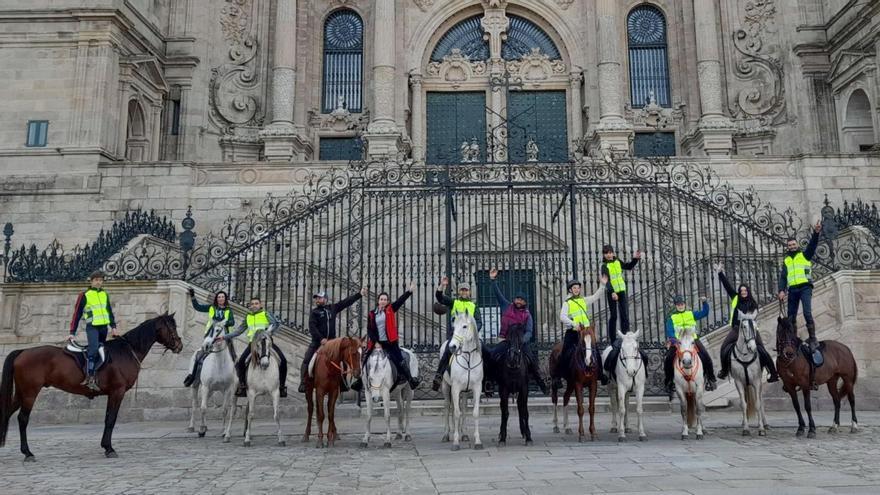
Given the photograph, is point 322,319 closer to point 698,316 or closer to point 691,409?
point 691,409

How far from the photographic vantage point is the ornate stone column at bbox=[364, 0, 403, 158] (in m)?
26.8

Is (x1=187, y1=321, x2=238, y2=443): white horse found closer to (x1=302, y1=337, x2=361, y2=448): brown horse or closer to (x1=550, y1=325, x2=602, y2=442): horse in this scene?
(x1=302, y1=337, x2=361, y2=448): brown horse

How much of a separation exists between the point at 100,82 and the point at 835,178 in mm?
24038

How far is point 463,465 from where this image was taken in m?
8.22

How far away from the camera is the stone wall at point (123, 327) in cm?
1421

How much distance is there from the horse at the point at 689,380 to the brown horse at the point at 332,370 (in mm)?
4822

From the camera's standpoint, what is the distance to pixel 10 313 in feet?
48.2

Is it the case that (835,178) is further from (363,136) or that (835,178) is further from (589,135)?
(363,136)

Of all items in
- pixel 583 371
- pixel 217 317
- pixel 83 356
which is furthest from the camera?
pixel 217 317

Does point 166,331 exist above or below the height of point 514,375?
above

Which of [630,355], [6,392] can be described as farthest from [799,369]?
[6,392]

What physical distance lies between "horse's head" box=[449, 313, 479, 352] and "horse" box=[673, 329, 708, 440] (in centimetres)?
310

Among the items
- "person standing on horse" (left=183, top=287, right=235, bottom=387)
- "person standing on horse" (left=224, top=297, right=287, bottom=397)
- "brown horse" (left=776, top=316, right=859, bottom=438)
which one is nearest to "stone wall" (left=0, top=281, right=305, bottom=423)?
"person standing on horse" (left=183, top=287, right=235, bottom=387)

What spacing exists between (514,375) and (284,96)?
68.0 feet
